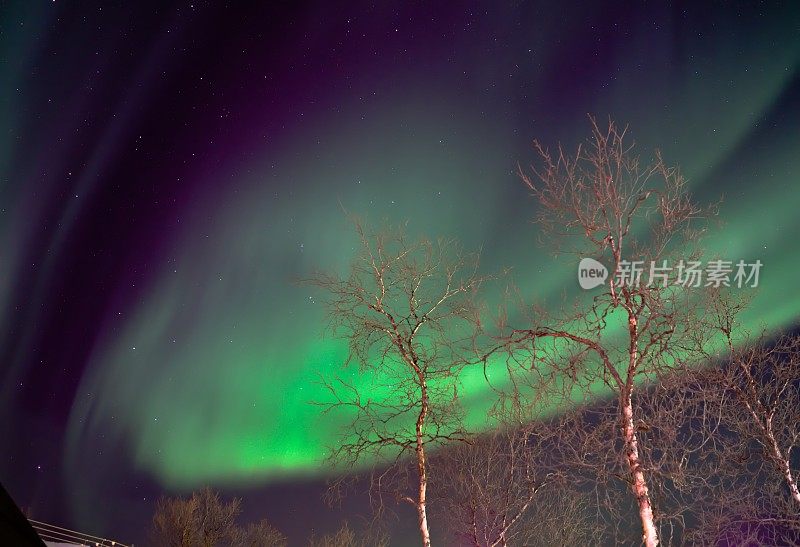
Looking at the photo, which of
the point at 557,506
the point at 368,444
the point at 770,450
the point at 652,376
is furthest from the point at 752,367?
the point at 557,506

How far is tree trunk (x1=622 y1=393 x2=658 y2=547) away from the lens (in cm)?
762

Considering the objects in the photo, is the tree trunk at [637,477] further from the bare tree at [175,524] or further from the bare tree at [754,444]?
the bare tree at [175,524]

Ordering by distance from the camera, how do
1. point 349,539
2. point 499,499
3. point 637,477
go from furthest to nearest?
point 349,539
point 499,499
point 637,477

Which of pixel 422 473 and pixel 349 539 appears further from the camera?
pixel 349 539

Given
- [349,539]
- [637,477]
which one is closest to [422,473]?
[637,477]

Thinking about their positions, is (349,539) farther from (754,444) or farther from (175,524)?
(754,444)

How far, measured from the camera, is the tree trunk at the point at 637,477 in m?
7.62

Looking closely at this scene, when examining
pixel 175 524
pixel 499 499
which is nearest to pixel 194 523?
pixel 175 524

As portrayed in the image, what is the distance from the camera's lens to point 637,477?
7.84 meters

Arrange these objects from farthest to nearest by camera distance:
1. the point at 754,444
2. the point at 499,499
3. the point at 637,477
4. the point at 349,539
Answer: the point at 349,539
the point at 499,499
the point at 754,444
the point at 637,477

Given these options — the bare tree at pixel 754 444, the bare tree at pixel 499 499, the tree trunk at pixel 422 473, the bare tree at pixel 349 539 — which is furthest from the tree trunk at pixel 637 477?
the bare tree at pixel 349 539

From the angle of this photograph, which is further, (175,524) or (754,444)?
(175,524)

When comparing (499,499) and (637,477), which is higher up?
(499,499)

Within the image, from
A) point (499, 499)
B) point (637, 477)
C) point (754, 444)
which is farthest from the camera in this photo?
point (499, 499)
